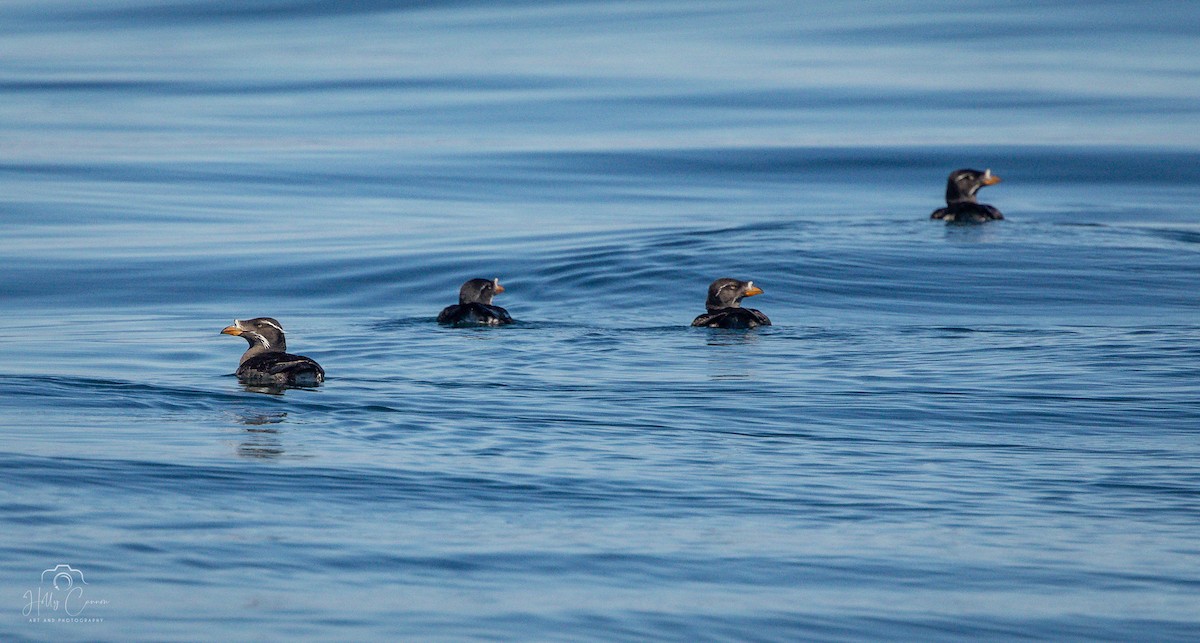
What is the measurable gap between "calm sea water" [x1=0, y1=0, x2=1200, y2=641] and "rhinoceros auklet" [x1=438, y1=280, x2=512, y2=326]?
0.30 metres

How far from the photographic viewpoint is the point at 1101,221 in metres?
22.5

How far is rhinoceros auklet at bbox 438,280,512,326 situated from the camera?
48.6ft

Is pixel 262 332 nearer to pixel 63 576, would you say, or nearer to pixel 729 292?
pixel 729 292

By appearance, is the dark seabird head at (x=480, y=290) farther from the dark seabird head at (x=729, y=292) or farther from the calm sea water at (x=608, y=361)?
the dark seabird head at (x=729, y=292)

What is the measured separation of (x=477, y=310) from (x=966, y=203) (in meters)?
8.86

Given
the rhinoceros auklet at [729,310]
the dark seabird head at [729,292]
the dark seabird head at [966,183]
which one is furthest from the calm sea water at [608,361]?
the dark seabird head at [966,183]

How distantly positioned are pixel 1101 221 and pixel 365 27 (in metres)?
32.6

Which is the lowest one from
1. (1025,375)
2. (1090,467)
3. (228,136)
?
(1090,467)

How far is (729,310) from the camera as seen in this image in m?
14.9

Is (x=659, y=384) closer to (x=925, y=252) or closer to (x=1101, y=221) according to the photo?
(x=925, y=252)

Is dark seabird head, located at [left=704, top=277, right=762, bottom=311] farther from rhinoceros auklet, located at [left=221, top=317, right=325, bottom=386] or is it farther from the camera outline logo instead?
the camera outline logo

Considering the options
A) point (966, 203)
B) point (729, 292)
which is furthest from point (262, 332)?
point (966, 203)

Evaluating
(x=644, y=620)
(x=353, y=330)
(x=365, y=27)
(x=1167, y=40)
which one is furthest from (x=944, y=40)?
(x=644, y=620)

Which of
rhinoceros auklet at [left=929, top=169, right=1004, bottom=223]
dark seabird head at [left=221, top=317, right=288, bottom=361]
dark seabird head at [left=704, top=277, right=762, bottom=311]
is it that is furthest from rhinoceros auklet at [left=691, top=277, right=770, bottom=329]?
rhinoceros auklet at [left=929, top=169, right=1004, bottom=223]
